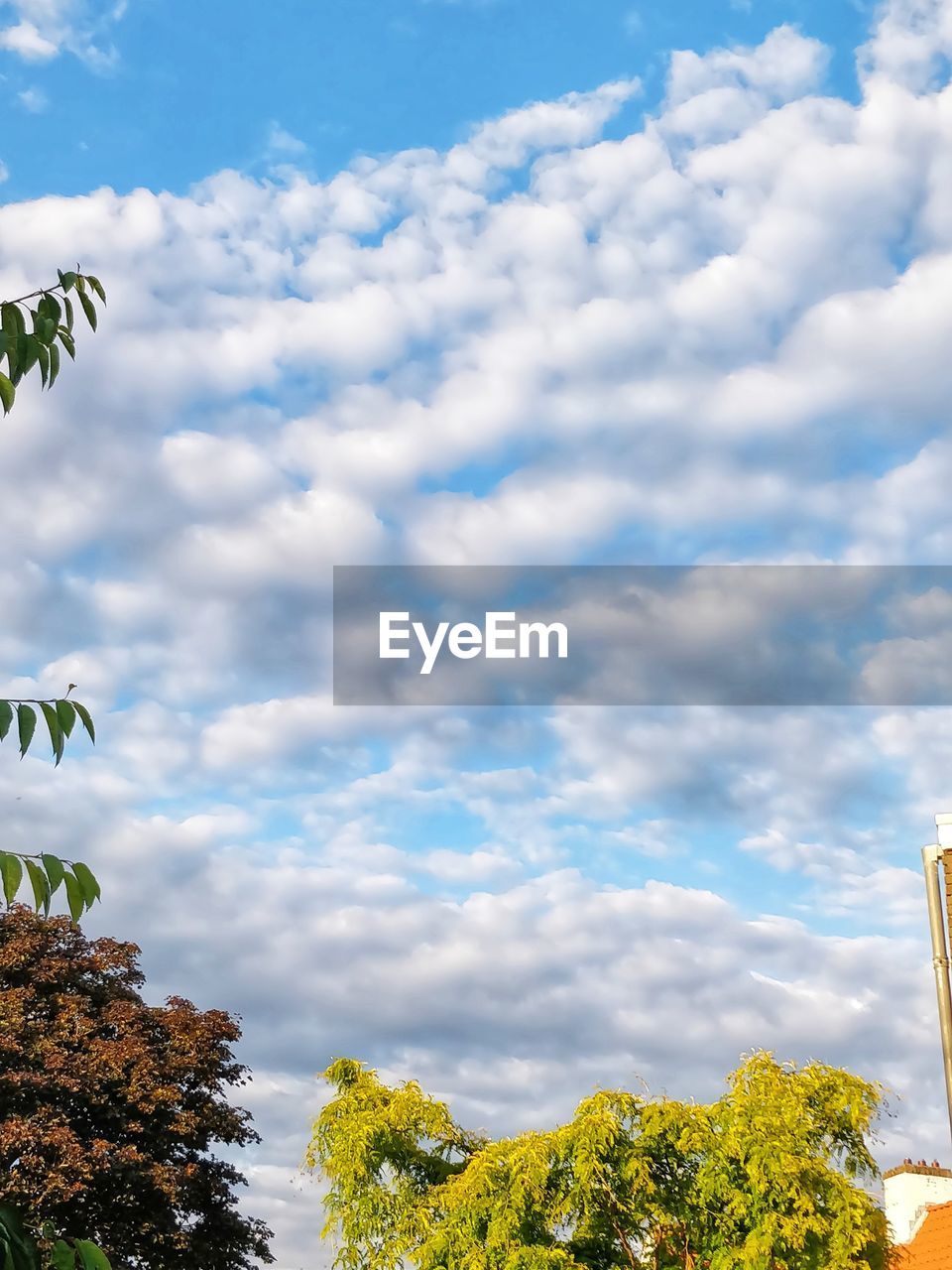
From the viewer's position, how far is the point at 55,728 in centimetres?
428

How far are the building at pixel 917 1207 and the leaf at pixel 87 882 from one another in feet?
85.7

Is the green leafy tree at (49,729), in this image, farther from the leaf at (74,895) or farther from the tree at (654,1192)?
the tree at (654,1192)

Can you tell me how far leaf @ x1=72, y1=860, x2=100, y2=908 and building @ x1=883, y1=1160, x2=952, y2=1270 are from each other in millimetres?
26131

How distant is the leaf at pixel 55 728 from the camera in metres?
4.23

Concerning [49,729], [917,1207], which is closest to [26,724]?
[49,729]

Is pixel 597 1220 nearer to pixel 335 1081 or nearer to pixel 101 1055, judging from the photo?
pixel 335 1081

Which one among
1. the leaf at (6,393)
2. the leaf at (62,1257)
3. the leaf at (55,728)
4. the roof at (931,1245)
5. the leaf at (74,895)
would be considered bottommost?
the roof at (931,1245)

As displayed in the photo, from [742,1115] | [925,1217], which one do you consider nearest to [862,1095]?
[742,1115]

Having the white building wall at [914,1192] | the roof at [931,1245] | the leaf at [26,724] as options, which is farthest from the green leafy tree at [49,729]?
the white building wall at [914,1192]

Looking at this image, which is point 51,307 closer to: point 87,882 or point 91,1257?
point 87,882

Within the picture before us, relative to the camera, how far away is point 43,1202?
28312 millimetres

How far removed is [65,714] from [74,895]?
21.4 inches

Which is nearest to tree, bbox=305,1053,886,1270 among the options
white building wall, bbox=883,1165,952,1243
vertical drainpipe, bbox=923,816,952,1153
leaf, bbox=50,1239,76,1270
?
vertical drainpipe, bbox=923,816,952,1153

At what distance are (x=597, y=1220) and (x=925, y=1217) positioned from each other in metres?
8.88
